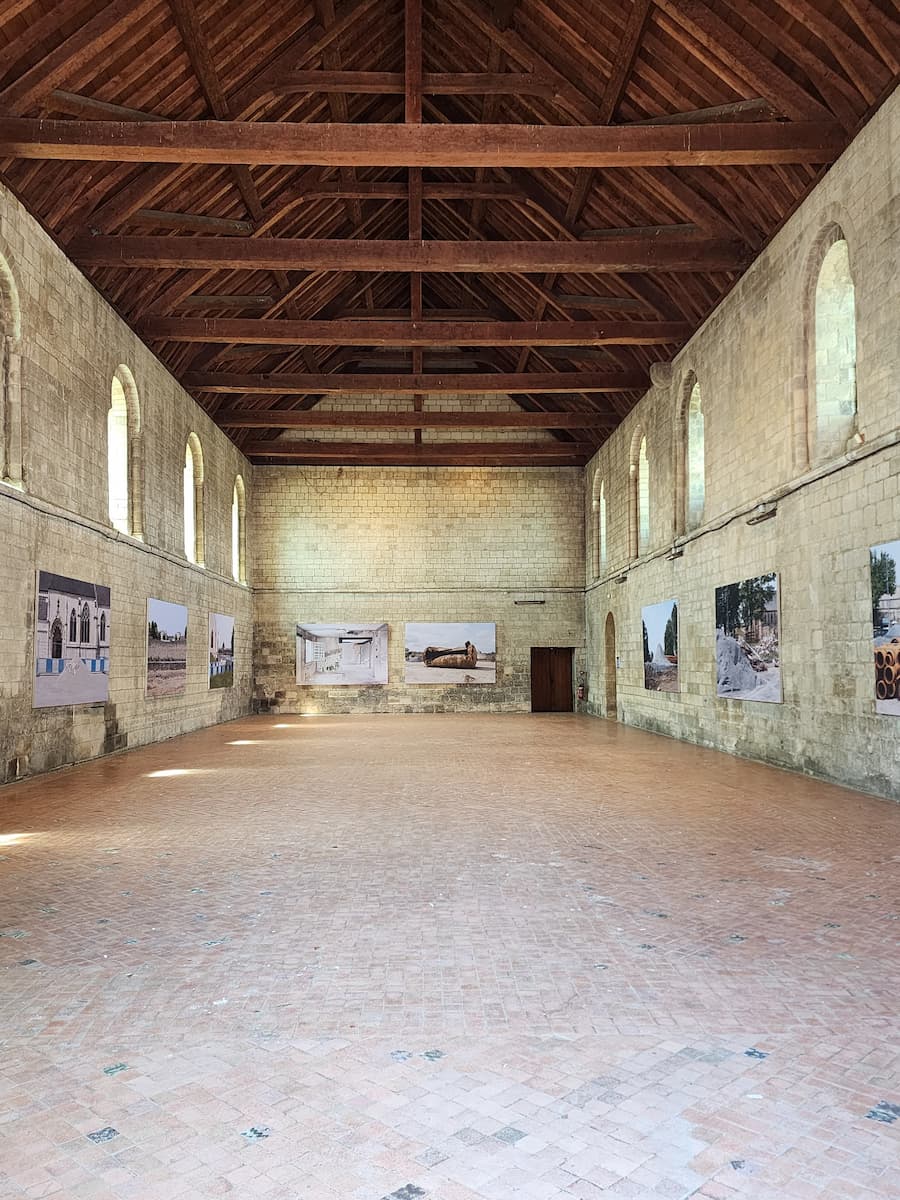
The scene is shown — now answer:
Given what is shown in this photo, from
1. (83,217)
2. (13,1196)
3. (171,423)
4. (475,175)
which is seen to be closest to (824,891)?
(13,1196)

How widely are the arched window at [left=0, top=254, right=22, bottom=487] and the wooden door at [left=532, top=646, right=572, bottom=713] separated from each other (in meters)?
17.3

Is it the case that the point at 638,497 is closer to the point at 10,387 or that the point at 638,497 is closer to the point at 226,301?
the point at 226,301

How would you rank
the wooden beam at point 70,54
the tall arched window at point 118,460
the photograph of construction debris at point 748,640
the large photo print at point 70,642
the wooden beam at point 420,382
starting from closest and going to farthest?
the wooden beam at point 70,54 < the large photo print at point 70,642 < the photograph of construction debris at point 748,640 < the tall arched window at point 118,460 < the wooden beam at point 420,382

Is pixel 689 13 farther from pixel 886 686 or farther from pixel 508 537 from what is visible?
pixel 508 537

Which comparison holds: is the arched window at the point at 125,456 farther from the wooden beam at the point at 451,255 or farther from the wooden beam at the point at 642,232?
the wooden beam at the point at 642,232

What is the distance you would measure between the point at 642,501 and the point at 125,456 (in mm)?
10752

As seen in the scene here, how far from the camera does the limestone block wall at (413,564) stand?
25.4 m

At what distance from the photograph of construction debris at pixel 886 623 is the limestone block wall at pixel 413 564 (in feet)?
54.6

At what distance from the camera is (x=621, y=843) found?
23.4 feet

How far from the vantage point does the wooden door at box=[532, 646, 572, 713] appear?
2630 cm

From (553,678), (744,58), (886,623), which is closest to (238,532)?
(553,678)

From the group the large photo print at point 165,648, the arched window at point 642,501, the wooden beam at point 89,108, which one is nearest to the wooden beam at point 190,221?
the wooden beam at point 89,108

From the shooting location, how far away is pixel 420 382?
1919 centimetres

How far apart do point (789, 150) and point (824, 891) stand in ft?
26.2
